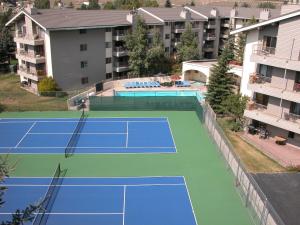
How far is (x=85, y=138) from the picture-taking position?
1178 inches

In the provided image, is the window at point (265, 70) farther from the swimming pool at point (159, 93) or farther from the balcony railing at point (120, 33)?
the balcony railing at point (120, 33)

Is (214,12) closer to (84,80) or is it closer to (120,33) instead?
(120,33)

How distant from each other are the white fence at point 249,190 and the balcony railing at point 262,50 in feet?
24.2

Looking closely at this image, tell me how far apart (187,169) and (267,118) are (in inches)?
353

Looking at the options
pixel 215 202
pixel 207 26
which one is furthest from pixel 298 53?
pixel 207 26

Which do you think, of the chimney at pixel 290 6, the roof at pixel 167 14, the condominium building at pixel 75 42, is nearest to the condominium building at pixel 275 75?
the chimney at pixel 290 6

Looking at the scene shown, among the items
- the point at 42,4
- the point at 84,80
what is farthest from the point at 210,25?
the point at 42,4

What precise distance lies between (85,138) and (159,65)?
79.3 ft

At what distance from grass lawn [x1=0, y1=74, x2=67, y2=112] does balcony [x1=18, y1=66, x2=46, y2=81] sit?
1.92 metres

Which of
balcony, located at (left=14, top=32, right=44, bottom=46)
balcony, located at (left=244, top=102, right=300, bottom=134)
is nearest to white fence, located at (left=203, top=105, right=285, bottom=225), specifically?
balcony, located at (left=244, top=102, right=300, bottom=134)

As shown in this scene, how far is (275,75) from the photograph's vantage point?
29.1m

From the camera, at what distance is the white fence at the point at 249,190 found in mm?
16789

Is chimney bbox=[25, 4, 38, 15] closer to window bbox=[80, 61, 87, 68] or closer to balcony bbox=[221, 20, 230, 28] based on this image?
window bbox=[80, 61, 87, 68]

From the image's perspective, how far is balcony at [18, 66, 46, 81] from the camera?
137ft
